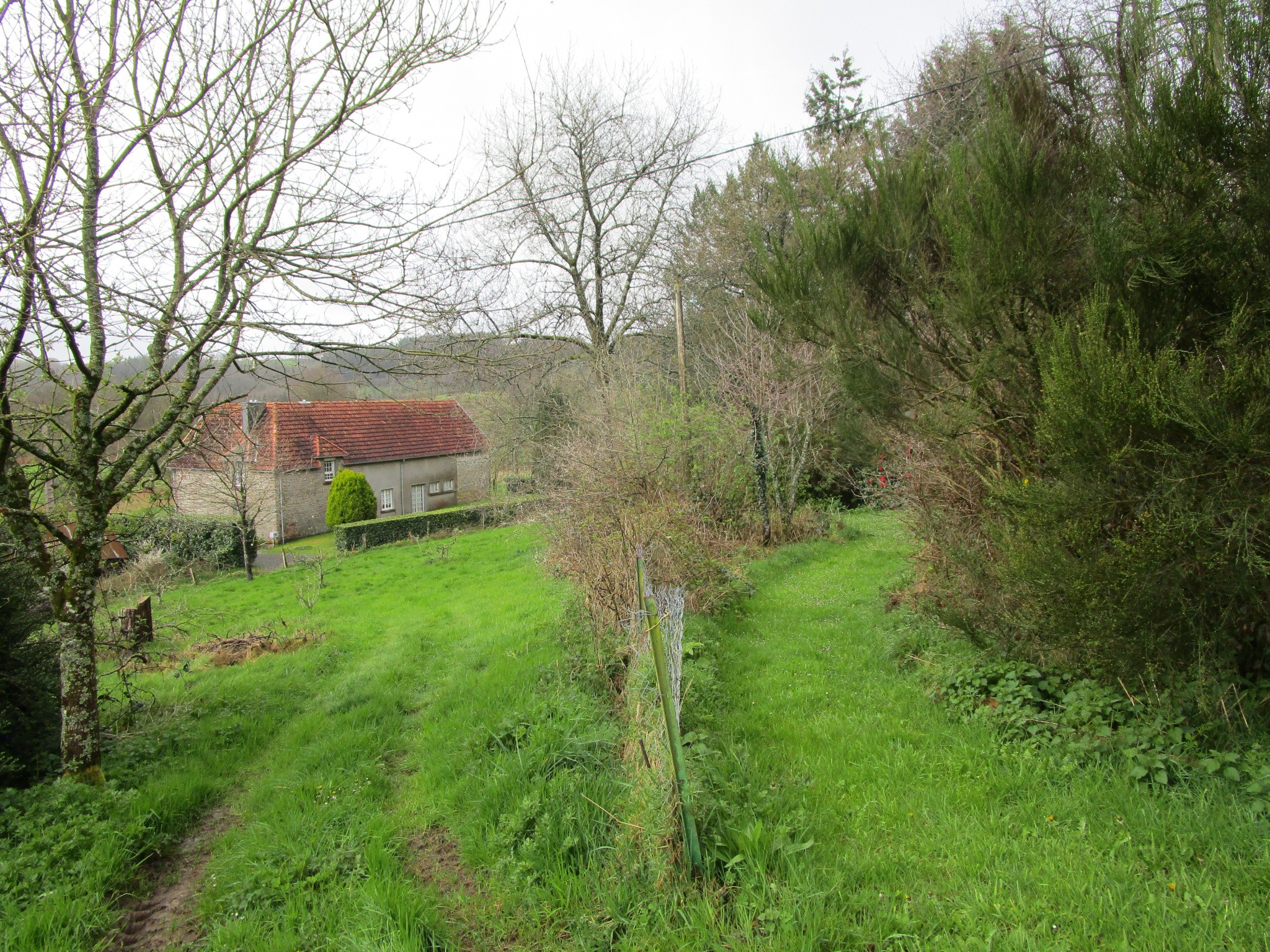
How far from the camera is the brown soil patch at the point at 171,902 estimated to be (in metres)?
3.13

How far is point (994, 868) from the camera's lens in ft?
9.41

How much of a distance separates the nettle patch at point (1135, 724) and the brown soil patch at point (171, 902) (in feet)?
15.3

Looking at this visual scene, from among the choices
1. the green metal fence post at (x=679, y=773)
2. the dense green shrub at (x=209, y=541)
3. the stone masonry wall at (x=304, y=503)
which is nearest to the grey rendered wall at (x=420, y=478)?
the stone masonry wall at (x=304, y=503)

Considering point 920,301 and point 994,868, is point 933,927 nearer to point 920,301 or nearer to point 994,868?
point 994,868

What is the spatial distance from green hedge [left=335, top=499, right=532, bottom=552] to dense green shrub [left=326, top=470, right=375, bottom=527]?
9.38ft

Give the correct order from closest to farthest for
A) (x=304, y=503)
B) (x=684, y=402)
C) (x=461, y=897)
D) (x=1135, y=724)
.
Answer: (x=461, y=897)
(x=1135, y=724)
(x=684, y=402)
(x=304, y=503)

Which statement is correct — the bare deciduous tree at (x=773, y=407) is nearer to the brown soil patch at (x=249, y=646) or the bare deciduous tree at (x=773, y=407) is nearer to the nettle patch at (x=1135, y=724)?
the nettle patch at (x=1135, y=724)

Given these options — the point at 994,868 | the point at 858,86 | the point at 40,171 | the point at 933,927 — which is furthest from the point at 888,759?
the point at 858,86

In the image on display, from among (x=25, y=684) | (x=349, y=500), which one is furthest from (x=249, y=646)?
(x=349, y=500)

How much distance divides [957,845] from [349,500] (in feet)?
78.7

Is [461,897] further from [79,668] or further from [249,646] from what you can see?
[249,646]

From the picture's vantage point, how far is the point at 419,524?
70.9ft

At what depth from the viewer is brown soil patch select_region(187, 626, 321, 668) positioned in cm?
839

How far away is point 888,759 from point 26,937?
14.4ft
